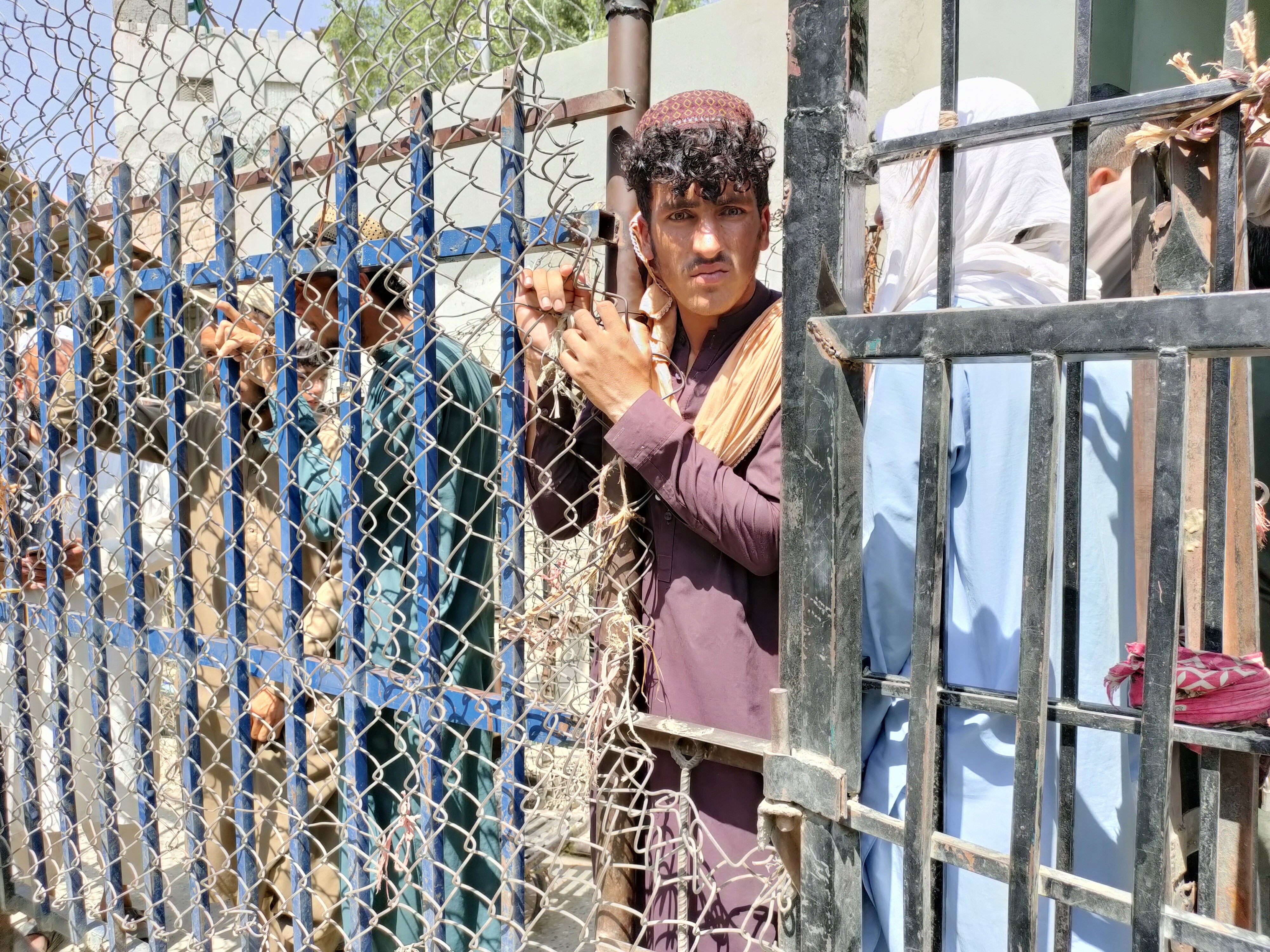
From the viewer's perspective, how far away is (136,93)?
824 cm

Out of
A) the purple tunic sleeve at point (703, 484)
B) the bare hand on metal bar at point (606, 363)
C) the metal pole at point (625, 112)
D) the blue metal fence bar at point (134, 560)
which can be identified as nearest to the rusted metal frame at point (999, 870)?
the purple tunic sleeve at point (703, 484)

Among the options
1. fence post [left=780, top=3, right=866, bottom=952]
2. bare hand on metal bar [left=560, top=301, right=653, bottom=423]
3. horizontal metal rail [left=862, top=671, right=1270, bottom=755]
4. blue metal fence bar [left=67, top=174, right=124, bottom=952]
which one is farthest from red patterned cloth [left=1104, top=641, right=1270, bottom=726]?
blue metal fence bar [left=67, top=174, right=124, bottom=952]

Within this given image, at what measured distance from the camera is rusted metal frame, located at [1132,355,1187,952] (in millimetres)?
845

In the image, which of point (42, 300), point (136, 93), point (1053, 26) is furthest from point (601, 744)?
point (136, 93)

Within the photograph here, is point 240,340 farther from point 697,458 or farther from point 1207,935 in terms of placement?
point 1207,935

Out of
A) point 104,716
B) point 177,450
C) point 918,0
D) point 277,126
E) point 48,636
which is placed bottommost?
point 104,716

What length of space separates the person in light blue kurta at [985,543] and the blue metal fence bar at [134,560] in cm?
170

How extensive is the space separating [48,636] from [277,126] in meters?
1.53

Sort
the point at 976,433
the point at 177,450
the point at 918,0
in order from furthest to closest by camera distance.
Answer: the point at 918,0 < the point at 177,450 < the point at 976,433

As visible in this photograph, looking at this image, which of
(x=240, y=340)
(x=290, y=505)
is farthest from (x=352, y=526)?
(x=240, y=340)

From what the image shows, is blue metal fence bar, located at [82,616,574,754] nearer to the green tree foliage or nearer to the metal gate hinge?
the metal gate hinge

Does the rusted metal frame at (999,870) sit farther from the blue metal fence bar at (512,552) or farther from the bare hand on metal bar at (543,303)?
the bare hand on metal bar at (543,303)

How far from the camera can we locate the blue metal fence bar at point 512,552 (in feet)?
4.94

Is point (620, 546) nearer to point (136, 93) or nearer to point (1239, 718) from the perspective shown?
point (1239, 718)
